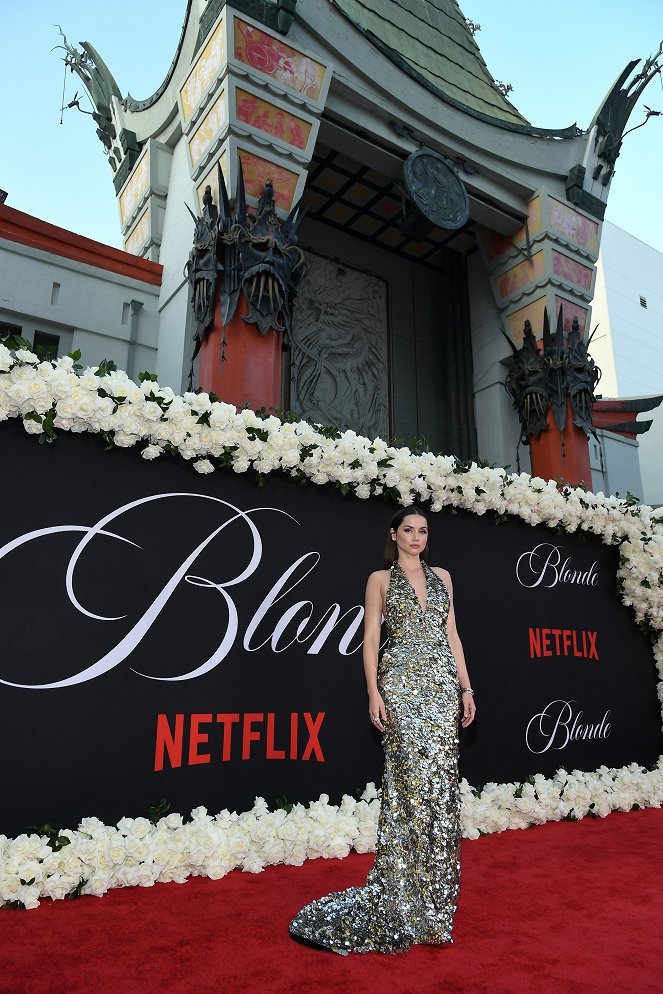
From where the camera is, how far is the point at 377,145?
11.9 m

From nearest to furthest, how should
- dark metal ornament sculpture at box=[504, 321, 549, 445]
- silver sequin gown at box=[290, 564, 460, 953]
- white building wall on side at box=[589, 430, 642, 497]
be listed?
silver sequin gown at box=[290, 564, 460, 953] < dark metal ornament sculpture at box=[504, 321, 549, 445] < white building wall on side at box=[589, 430, 642, 497]

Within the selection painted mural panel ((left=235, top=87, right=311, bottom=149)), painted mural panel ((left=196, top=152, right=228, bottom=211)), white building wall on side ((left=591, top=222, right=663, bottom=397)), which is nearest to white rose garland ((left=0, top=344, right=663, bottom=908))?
painted mural panel ((left=196, top=152, right=228, bottom=211))

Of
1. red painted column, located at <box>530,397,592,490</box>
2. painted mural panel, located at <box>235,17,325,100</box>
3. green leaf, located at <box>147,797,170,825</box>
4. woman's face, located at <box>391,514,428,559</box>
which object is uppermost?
painted mural panel, located at <box>235,17,325,100</box>

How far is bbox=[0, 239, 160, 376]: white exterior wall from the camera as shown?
10.2m

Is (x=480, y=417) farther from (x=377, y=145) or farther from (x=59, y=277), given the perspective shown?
(x=59, y=277)

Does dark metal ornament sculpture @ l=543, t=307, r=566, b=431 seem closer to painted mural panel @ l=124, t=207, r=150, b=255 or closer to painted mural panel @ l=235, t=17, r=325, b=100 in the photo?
painted mural panel @ l=235, t=17, r=325, b=100

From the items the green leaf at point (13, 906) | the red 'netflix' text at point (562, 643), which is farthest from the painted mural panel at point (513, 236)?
the green leaf at point (13, 906)

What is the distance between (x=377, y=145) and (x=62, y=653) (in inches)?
452

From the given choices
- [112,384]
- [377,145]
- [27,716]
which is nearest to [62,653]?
[27,716]

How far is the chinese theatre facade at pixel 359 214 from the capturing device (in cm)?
984

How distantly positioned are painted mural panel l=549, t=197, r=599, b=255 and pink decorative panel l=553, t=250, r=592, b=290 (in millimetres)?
493

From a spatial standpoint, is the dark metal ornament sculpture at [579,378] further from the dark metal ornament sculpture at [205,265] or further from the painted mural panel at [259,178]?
the dark metal ornament sculpture at [205,265]

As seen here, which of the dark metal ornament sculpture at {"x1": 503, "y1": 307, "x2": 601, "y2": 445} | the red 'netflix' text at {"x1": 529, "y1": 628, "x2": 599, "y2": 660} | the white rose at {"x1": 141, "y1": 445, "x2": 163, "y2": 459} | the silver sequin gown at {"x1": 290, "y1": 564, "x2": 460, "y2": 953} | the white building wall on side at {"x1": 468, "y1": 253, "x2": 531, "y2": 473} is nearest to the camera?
the silver sequin gown at {"x1": 290, "y1": 564, "x2": 460, "y2": 953}

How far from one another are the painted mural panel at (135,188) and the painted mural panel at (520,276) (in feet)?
25.6
